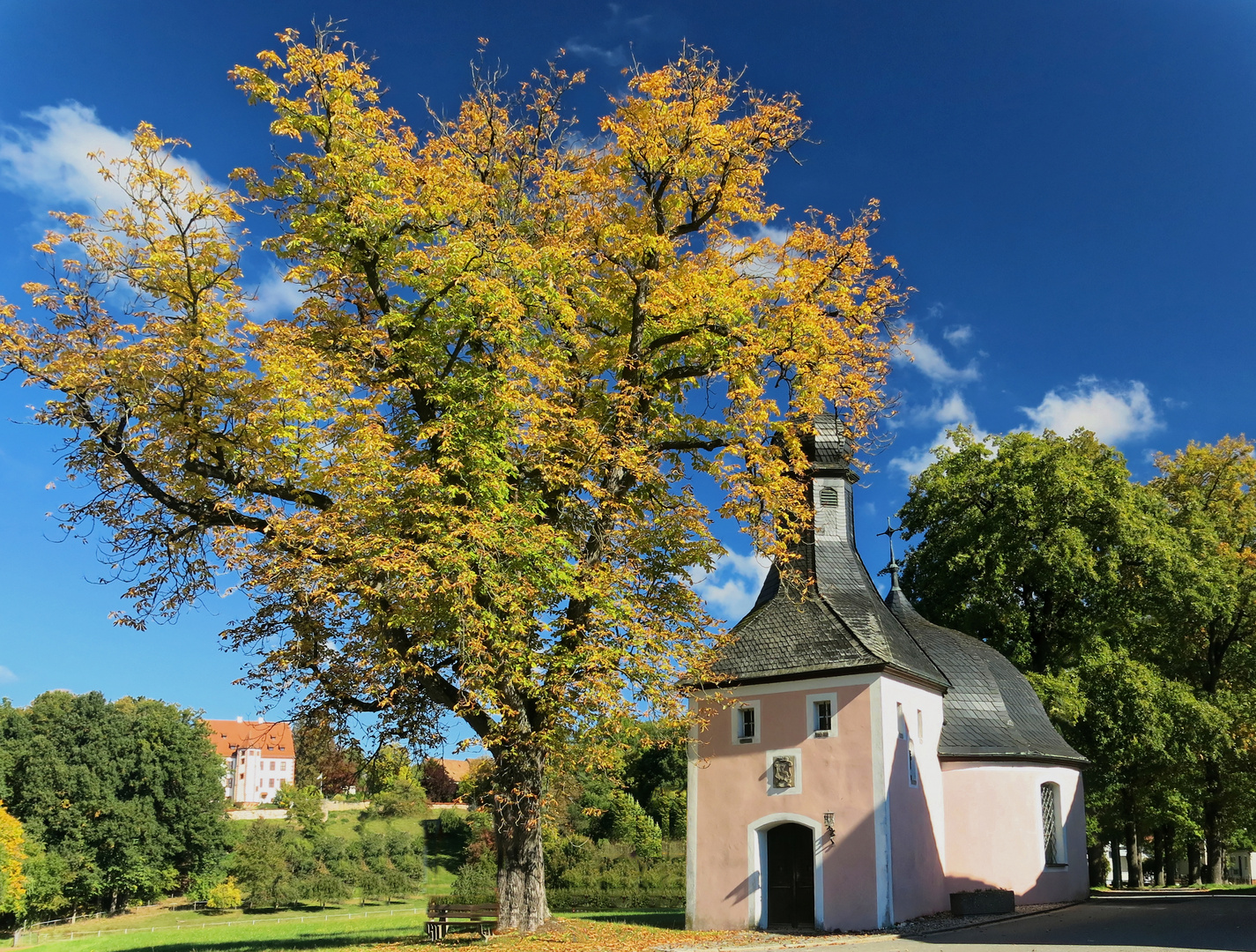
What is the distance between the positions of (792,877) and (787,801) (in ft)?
5.01

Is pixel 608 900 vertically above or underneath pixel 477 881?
above

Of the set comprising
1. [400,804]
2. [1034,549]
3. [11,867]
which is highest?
[1034,549]

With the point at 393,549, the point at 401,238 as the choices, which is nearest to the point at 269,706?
the point at 393,549

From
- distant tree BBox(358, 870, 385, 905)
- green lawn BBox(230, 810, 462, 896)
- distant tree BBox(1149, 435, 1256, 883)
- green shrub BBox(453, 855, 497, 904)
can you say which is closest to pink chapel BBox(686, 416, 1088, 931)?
distant tree BBox(1149, 435, 1256, 883)

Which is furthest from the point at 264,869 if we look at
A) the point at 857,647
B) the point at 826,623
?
the point at 857,647

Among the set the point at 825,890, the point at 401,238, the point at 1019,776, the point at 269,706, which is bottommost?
the point at 825,890

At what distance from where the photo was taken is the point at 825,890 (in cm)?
1911

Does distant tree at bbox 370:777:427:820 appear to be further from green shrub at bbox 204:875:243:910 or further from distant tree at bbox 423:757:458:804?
green shrub at bbox 204:875:243:910

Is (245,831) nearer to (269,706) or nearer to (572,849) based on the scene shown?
(572,849)

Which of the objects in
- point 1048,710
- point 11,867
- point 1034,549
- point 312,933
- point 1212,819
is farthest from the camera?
point 11,867

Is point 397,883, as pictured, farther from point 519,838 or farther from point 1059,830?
point 519,838

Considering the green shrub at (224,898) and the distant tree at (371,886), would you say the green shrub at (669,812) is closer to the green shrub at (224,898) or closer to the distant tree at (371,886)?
the distant tree at (371,886)

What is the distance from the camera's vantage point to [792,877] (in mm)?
19891

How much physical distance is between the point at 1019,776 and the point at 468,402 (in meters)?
→ 15.9
